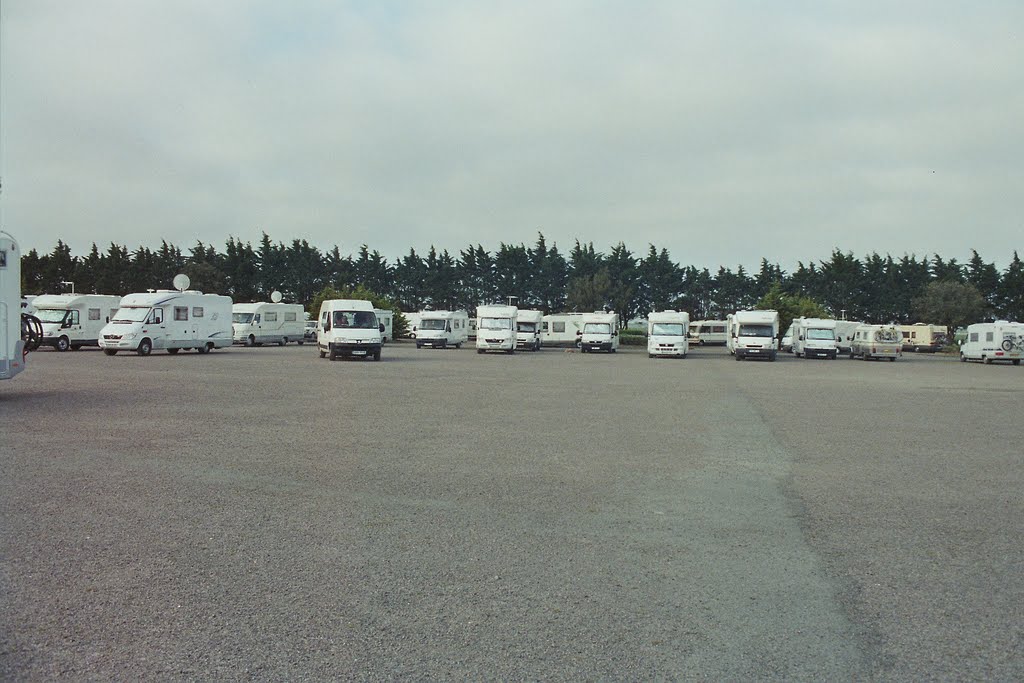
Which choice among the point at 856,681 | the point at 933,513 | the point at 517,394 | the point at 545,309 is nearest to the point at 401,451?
the point at 933,513

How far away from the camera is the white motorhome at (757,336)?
40062mm

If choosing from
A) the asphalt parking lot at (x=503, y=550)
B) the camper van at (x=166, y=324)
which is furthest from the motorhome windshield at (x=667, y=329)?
the asphalt parking lot at (x=503, y=550)

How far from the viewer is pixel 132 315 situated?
31.9m

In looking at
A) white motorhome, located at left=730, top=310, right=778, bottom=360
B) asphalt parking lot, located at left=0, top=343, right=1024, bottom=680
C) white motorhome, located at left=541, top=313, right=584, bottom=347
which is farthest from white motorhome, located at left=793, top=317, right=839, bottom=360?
asphalt parking lot, located at left=0, top=343, right=1024, bottom=680

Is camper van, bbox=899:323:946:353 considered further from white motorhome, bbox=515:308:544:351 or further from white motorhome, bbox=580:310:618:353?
Answer: white motorhome, bbox=515:308:544:351

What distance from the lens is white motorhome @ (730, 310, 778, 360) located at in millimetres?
40062

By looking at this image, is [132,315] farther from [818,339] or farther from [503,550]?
[818,339]

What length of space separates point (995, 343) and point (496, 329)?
82.6ft

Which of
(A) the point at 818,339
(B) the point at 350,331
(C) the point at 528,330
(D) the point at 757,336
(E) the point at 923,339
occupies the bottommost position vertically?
(E) the point at 923,339

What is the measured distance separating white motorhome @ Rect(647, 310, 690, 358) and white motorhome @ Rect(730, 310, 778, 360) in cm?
266

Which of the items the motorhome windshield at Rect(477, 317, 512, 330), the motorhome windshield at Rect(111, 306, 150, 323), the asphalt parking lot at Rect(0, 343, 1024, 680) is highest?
the motorhome windshield at Rect(111, 306, 150, 323)

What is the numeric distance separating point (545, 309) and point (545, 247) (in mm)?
7424

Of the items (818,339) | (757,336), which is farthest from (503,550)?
(818,339)

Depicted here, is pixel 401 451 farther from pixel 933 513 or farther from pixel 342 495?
pixel 933 513
